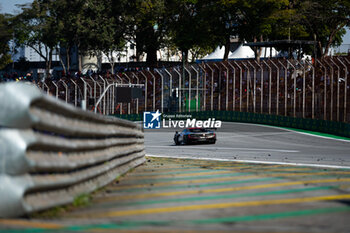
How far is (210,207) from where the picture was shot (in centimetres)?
606

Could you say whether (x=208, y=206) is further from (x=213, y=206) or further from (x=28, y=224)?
(x=28, y=224)

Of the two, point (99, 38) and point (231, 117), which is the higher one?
point (99, 38)

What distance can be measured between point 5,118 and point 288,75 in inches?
1324

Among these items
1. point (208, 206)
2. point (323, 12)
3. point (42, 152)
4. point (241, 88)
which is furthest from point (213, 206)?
point (323, 12)

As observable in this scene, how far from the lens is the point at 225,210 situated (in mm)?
5871

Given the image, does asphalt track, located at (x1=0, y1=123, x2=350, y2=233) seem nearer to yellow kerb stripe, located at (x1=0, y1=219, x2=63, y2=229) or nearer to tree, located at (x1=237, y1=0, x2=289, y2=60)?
yellow kerb stripe, located at (x1=0, y1=219, x2=63, y2=229)

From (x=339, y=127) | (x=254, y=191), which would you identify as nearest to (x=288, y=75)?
(x=339, y=127)

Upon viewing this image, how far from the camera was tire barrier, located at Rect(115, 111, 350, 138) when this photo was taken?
34.5 metres

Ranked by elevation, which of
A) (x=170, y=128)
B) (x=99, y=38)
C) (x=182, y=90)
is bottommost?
(x=170, y=128)

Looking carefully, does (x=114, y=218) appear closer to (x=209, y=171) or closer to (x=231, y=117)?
(x=209, y=171)

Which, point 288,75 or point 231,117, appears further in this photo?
point 231,117

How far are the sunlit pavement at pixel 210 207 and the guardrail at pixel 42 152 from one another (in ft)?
0.56

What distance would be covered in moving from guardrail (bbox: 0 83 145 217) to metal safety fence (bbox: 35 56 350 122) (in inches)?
956

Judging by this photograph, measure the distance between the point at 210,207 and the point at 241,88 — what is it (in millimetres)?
34613
